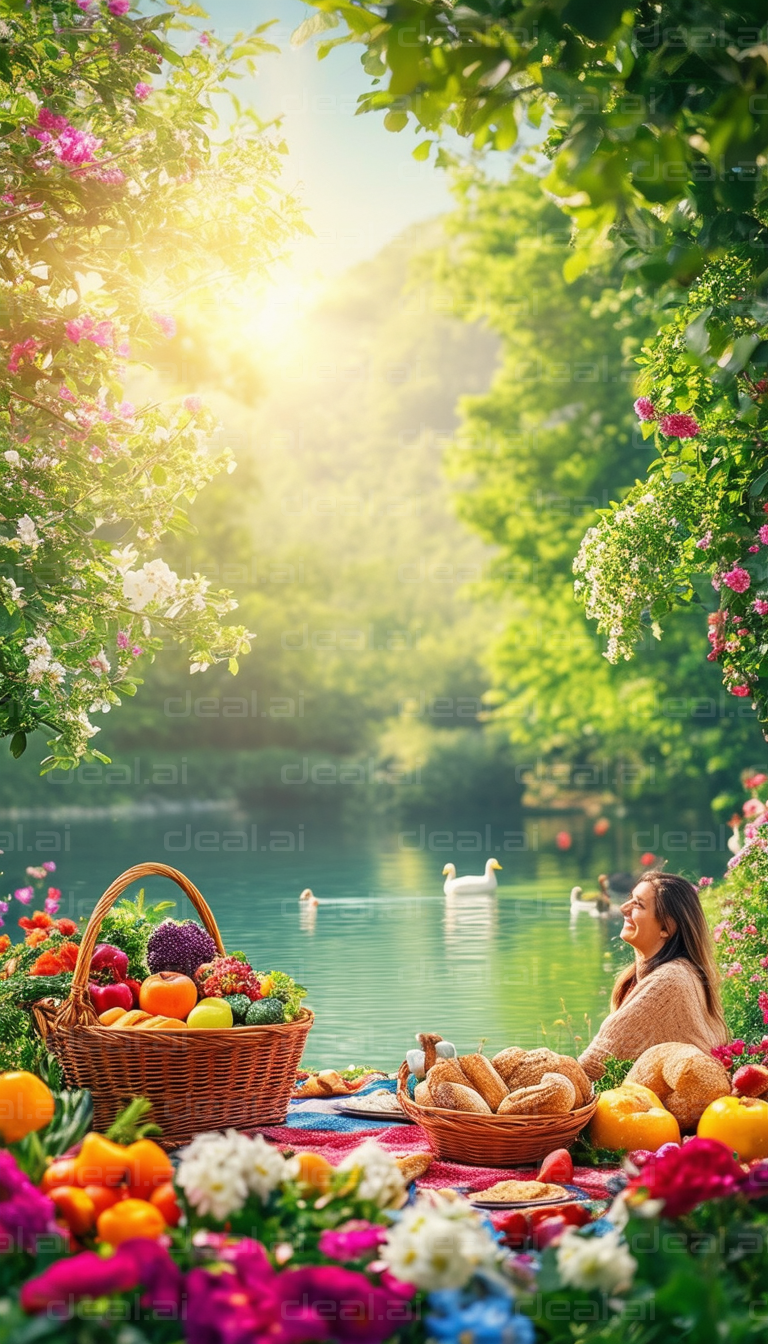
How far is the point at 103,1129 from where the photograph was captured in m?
3.97

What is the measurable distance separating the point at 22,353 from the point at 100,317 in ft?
1.19

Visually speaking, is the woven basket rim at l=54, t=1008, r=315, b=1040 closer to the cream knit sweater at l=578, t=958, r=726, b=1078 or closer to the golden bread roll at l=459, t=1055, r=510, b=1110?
the golden bread roll at l=459, t=1055, r=510, b=1110

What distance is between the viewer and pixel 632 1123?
12.6 feet

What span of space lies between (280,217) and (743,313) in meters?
2.37

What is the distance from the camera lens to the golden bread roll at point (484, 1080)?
Result: 12.8 feet

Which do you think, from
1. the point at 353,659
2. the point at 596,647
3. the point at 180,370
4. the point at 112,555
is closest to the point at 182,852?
the point at 596,647

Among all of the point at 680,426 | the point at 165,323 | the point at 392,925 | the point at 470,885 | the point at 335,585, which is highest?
the point at 335,585

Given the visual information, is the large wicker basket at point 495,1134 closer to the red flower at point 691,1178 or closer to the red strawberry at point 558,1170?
the red strawberry at point 558,1170

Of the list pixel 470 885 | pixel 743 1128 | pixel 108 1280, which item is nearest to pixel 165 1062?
pixel 743 1128

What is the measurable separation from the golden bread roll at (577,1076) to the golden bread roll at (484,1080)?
0.62ft

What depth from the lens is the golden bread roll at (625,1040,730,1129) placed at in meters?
4.00

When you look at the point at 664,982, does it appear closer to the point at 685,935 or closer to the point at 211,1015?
the point at 685,935

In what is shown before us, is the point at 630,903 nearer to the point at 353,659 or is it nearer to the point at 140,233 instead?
the point at 140,233

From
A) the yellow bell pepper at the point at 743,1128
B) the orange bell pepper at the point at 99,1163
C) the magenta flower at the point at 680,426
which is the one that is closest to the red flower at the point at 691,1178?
the orange bell pepper at the point at 99,1163
